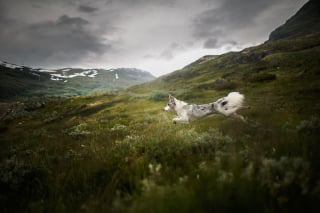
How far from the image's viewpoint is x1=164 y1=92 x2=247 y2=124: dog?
1237 cm

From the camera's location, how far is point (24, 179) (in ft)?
15.9

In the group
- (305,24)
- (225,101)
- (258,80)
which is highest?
(305,24)

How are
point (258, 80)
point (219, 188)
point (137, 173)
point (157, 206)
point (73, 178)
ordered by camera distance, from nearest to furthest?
point (157, 206) < point (219, 188) < point (137, 173) < point (73, 178) < point (258, 80)

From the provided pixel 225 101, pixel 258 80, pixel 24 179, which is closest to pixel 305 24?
pixel 258 80

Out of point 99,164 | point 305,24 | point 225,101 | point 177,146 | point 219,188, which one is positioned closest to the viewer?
point 219,188

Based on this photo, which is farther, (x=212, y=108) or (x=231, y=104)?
(x=212, y=108)

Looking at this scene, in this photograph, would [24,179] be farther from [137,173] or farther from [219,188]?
[219,188]

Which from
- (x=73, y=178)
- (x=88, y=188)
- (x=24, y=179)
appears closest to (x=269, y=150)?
(x=88, y=188)

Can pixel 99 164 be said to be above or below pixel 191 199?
below

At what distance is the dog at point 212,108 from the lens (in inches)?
487

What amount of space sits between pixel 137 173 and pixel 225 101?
1026 cm

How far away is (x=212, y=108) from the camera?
13.4 m

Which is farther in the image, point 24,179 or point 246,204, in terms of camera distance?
point 24,179

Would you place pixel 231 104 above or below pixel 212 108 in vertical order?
above
